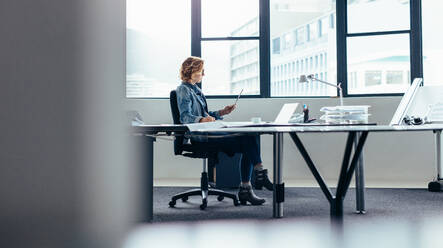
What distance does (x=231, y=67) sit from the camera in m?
5.60

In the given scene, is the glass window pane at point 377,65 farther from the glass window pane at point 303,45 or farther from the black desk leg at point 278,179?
the black desk leg at point 278,179

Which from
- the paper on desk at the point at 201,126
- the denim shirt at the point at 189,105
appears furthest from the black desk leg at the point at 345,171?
the denim shirt at the point at 189,105

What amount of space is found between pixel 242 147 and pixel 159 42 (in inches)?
97.6

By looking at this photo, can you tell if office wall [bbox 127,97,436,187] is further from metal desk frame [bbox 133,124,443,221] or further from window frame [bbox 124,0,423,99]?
metal desk frame [bbox 133,124,443,221]

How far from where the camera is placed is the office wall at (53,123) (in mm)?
1841

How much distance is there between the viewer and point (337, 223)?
2.84 m

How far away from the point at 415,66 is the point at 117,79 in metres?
4.12

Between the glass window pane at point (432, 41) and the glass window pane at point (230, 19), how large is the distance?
187cm

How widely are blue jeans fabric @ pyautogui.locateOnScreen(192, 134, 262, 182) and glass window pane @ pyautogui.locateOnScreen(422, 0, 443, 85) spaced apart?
2.71 metres

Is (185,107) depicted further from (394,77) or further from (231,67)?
(394,77)

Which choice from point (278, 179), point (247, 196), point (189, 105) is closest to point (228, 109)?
point (189, 105)

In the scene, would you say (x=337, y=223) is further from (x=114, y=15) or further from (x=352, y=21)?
(x=352, y=21)

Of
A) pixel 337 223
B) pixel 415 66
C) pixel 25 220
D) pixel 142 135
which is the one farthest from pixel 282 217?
pixel 415 66

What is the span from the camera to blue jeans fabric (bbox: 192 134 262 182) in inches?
139
